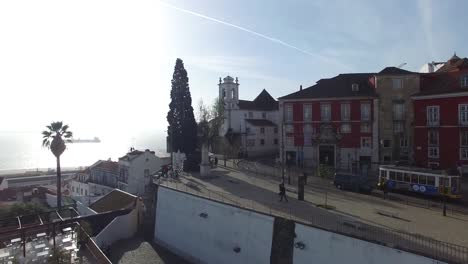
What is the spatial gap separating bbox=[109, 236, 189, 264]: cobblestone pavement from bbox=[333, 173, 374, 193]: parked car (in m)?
13.6

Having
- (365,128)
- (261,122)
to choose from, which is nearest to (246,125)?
(261,122)

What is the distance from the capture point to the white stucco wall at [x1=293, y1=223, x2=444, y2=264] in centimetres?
1398

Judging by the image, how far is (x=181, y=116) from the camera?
40906mm

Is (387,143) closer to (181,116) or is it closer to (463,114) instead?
(463,114)

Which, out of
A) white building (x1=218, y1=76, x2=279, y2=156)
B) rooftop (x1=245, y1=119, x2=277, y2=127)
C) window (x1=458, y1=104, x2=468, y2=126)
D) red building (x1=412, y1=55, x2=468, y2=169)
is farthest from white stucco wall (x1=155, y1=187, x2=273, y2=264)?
rooftop (x1=245, y1=119, x2=277, y2=127)

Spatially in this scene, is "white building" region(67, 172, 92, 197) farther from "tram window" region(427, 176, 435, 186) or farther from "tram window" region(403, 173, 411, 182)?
"tram window" region(427, 176, 435, 186)

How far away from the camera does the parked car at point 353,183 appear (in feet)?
90.5

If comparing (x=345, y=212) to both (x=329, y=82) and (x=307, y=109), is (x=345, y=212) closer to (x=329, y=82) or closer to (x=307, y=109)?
(x=307, y=109)

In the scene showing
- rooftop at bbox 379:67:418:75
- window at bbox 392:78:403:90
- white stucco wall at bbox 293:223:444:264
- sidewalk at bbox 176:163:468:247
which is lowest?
white stucco wall at bbox 293:223:444:264

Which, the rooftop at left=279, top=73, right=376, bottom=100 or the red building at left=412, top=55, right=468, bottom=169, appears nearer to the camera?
the red building at left=412, top=55, right=468, bottom=169

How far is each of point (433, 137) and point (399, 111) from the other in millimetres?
4746

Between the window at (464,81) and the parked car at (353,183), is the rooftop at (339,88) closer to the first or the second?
the window at (464,81)

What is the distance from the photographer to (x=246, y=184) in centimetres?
3052

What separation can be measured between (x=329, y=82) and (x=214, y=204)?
25.4 meters
